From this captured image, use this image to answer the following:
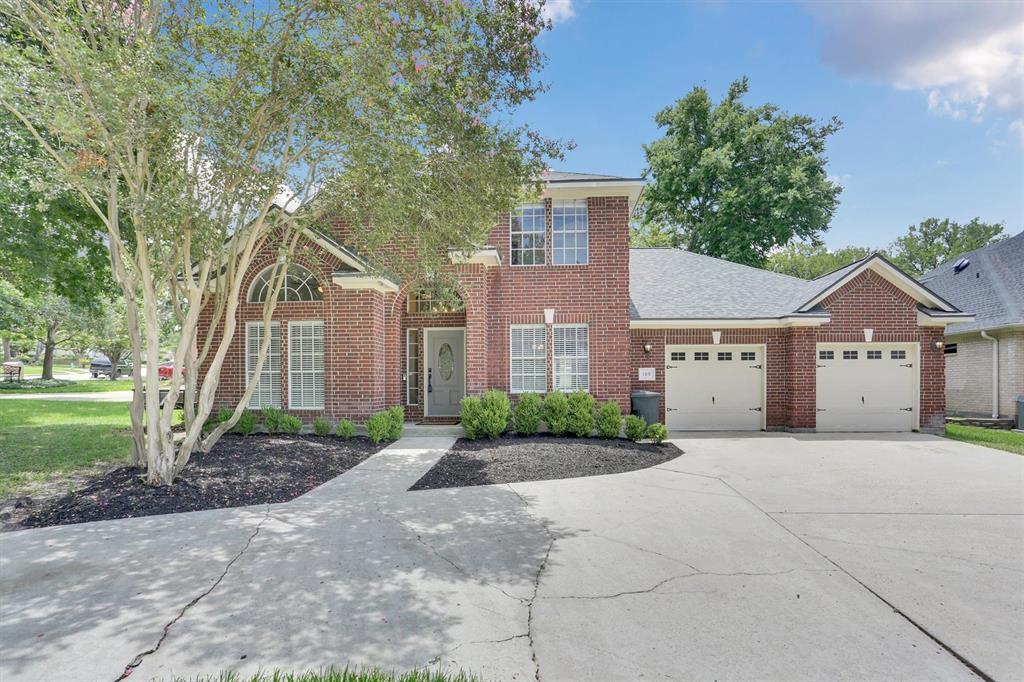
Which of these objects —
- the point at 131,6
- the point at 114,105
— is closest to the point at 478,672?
the point at 114,105

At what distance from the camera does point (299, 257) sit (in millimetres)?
10969

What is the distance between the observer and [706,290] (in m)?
13.6

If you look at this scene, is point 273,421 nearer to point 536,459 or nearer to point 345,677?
point 536,459

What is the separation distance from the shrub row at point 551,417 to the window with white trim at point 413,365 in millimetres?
2514

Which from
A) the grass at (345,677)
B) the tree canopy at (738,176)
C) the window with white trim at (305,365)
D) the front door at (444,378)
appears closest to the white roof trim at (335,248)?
the window with white trim at (305,365)

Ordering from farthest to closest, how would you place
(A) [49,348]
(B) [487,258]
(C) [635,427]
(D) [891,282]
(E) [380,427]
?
(A) [49,348]
(D) [891,282]
(B) [487,258]
(C) [635,427]
(E) [380,427]

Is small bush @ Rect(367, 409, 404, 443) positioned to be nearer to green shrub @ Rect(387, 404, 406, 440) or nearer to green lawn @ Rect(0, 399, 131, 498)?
green shrub @ Rect(387, 404, 406, 440)

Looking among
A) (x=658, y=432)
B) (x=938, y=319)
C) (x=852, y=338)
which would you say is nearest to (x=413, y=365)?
(x=658, y=432)

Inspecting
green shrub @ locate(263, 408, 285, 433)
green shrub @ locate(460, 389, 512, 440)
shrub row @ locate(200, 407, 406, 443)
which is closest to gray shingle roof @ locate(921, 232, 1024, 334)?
green shrub @ locate(460, 389, 512, 440)

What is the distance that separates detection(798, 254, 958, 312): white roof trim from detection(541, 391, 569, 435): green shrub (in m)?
6.36

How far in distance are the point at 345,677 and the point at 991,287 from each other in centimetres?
2198

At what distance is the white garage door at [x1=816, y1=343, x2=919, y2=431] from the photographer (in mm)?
12250

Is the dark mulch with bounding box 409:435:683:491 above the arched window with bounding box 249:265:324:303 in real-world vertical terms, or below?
below

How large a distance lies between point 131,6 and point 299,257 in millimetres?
5294
